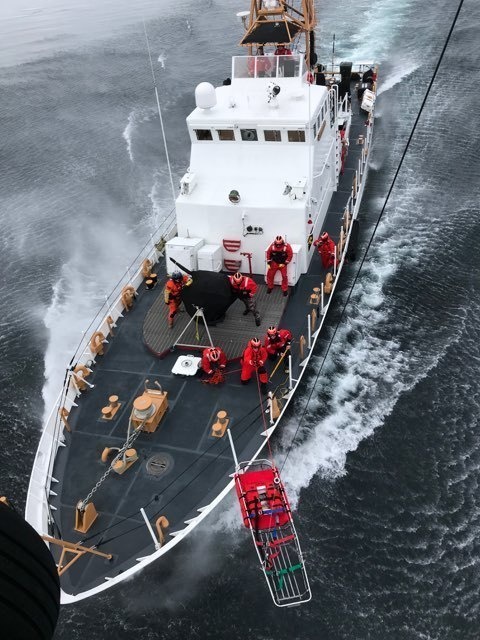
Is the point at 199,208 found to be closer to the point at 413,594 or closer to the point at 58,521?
the point at 58,521

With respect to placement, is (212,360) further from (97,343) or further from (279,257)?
(279,257)

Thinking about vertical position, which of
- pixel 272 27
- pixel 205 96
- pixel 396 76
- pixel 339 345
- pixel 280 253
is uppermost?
pixel 272 27

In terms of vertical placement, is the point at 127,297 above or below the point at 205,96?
below

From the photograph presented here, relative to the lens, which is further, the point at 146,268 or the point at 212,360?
the point at 146,268

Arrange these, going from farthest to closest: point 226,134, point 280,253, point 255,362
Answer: point 226,134
point 280,253
point 255,362

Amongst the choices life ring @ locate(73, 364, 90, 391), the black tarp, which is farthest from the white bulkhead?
life ring @ locate(73, 364, 90, 391)

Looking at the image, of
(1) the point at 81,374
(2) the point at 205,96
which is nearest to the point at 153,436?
(1) the point at 81,374

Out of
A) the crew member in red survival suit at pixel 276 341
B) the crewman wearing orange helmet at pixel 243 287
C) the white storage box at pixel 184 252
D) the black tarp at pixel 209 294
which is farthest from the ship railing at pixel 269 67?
the crew member in red survival suit at pixel 276 341

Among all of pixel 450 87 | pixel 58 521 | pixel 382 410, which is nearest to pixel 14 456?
pixel 58 521
